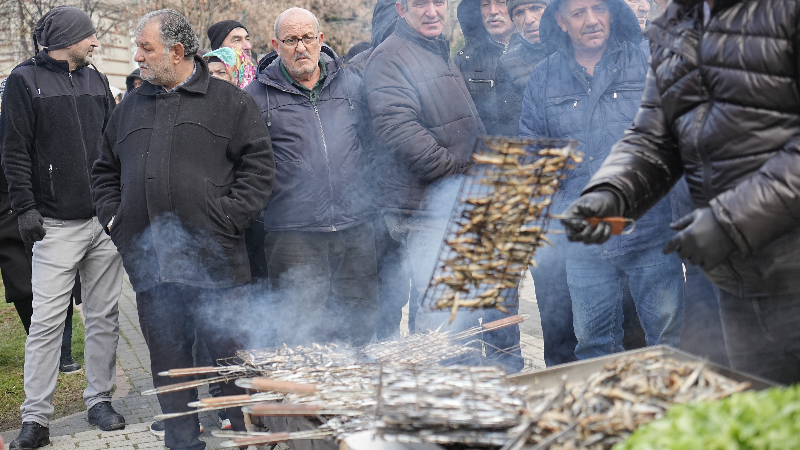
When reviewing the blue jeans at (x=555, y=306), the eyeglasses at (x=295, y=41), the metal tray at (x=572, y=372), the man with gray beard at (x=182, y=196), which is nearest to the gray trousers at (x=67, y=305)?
the man with gray beard at (x=182, y=196)

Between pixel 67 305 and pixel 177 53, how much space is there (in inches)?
80.9

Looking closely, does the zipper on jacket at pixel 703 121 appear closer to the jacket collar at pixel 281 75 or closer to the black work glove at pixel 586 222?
the black work glove at pixel 586 222

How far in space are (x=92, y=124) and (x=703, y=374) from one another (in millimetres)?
4763

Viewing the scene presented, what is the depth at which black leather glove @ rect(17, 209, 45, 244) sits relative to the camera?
5203 millimetres

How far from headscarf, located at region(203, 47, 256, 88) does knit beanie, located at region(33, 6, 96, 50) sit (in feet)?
3.10

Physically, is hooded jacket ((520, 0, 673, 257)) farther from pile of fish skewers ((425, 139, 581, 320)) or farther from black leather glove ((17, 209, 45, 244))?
black leather glove ((17, 209, 45, 244))

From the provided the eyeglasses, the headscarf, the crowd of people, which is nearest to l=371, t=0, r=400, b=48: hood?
the crowd of people

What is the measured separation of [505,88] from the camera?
6051 mm

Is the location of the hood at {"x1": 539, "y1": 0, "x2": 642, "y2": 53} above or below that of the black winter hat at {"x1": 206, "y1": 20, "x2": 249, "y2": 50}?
below

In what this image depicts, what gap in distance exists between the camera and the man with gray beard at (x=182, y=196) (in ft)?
15.3

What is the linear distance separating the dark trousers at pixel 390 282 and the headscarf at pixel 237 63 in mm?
1814

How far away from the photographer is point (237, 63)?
6.38 metres

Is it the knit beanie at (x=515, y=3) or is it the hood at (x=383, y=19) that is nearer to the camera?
the hood at (x=383, y=19)

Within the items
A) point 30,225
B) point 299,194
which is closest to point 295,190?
point 299,194
